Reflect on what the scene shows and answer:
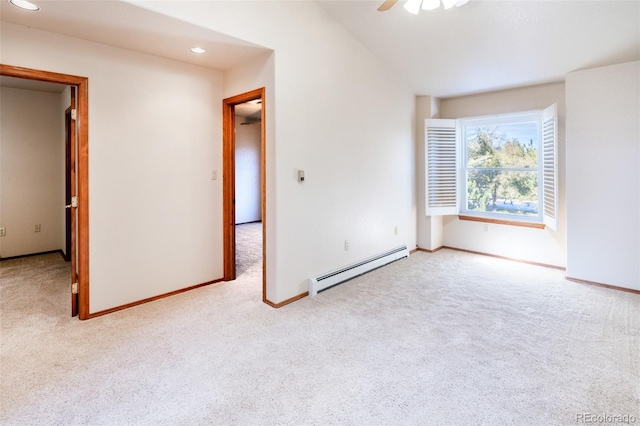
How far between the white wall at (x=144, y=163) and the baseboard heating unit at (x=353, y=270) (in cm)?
123

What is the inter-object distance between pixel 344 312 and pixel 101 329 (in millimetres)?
2074

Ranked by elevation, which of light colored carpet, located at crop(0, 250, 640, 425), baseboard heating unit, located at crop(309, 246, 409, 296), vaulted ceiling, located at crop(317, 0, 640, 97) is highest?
vaulted ceiling, located at crop(317, 0, 640, 97)

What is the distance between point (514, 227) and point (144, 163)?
16.2 ft

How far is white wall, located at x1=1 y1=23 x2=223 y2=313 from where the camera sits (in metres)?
2.96

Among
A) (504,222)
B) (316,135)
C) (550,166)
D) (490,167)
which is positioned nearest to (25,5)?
(316,135)

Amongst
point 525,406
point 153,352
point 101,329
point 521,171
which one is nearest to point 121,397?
point 153,352

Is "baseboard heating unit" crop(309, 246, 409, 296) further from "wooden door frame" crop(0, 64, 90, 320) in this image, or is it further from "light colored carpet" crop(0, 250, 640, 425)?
"wooden door frame" crop(0, 64, 90, 320)

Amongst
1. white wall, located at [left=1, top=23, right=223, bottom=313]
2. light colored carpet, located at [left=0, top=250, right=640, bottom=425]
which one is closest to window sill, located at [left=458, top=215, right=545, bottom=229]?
light colored carpet, located at [left=0, top=250, right=640, bottom=425]

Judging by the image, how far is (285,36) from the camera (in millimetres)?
3252

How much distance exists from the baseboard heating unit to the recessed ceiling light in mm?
3098

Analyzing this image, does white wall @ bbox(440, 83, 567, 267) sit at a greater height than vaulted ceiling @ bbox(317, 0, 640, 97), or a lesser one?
lesser

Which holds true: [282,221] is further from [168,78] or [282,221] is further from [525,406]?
[525,406]

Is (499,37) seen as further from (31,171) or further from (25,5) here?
(31,171)

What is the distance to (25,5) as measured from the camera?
90.2 inches
